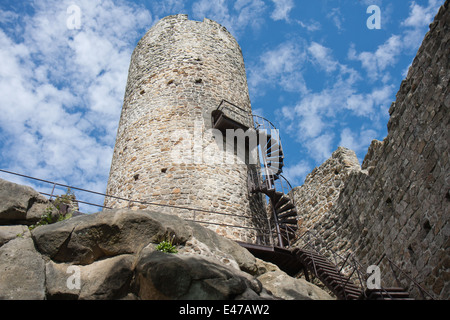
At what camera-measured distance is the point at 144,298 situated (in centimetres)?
502

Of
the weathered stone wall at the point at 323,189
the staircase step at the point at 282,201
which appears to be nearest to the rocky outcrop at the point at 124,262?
the staircase step at the point at 282,201

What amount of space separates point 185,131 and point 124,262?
529cm

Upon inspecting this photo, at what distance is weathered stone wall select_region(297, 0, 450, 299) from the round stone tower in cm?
289

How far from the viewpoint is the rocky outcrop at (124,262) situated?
4.97 m

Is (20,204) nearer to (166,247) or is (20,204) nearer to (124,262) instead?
(124,262)

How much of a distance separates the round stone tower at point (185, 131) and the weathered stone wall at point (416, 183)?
289cm

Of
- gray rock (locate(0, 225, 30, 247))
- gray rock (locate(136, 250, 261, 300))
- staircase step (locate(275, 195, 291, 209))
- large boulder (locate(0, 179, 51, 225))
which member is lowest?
gray rock (locate(136, 250, 261, 300))

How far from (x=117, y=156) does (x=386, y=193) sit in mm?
7241

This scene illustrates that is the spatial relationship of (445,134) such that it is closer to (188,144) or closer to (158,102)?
(188,144)

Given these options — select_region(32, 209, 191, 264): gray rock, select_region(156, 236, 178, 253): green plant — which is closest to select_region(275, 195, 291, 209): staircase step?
select_region(32, 209, 191, 264): gray rock

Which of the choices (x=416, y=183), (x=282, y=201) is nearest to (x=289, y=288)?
(x=416, y=183)

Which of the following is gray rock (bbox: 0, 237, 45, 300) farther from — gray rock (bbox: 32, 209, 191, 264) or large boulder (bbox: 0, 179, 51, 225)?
large boulder (bbox: 0, 179, 51, 225)

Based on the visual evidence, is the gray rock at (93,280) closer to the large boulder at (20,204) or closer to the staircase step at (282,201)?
the large boulder at (20,204)

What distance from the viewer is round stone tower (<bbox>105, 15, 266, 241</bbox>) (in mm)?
9258
